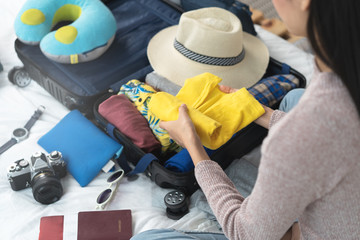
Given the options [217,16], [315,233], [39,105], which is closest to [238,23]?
[217,16]

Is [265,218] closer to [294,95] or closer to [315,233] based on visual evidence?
[315,233]

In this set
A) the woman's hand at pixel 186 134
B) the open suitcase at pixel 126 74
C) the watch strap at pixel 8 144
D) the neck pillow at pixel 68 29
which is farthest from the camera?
the neck pillow at pixel 68 29

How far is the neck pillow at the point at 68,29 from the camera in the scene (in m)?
1.45

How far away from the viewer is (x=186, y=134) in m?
0.95

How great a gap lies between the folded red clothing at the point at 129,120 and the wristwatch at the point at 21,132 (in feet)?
0.87

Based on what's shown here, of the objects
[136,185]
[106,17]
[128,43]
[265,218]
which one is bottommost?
[136,185]

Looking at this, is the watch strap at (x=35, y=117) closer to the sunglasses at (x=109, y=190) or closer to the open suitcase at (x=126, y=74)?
the open suitcase at (x=126, y=74)

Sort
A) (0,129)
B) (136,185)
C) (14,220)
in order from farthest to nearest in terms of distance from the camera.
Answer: (0,129) < (136,185) < (14,220)

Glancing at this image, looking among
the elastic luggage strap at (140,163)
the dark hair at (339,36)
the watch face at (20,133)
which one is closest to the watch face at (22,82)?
the watch face at (20,133)

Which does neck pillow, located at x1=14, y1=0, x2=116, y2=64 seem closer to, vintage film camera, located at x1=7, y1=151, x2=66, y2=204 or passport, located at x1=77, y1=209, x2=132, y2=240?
vintage film camera, located at x1=7, y1=151, x2=66, y2=204

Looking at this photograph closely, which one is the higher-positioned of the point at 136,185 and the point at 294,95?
the point at 294,95

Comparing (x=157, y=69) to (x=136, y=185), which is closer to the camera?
(x=136, y=185)

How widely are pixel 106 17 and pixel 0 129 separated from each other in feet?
1.80

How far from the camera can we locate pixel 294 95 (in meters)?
1.20
